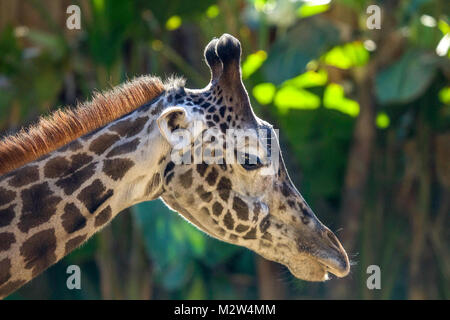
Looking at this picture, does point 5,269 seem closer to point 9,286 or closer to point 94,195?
point 9,286

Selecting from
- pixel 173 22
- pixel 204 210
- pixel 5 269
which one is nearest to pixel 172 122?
pixel 204 210

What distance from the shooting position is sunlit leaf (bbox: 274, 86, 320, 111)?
232 inches

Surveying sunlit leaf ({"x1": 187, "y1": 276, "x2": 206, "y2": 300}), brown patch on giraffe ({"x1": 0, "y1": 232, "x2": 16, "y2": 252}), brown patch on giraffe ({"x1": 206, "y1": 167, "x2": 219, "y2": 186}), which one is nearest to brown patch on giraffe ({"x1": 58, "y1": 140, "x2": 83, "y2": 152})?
brown patch on giraffe ({"x1": 0, "y1": 232, "x2": 16, "y2": 252})

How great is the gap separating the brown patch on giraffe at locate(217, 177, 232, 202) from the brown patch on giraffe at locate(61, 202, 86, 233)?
1.53 feet

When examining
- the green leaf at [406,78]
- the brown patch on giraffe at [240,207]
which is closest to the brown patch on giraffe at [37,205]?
the brown patch on giraffe at [240,207]

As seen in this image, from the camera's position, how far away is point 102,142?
7.69ft

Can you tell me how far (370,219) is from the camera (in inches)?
246

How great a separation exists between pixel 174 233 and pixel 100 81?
1.50m

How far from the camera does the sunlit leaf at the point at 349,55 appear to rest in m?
6.04

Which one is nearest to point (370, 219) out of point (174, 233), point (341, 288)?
point (341, 288)

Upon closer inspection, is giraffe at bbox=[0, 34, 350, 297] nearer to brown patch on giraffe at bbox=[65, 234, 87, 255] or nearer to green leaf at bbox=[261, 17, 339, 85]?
brown patch on giraffe at bbox=[65, 234, 87, 255]

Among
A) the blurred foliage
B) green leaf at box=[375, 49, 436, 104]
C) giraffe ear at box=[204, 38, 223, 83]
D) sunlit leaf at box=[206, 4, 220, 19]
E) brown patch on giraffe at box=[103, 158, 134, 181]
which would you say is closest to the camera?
brown patch on giraffe at box=[103, 158, 134, 181]
